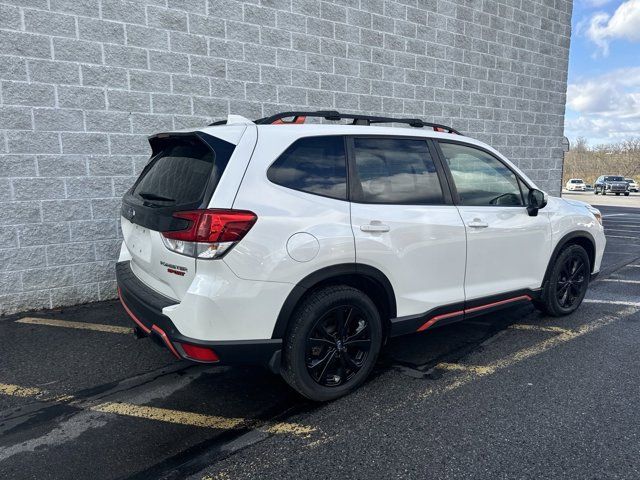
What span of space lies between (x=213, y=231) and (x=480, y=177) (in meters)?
2.43

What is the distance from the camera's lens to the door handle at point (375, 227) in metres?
3.15

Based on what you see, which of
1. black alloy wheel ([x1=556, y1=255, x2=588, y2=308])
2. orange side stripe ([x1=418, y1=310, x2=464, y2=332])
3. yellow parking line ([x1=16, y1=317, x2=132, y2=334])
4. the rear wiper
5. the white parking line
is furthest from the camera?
the white parking line

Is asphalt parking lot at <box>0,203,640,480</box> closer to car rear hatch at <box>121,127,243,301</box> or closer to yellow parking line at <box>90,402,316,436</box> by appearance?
yellow parking line at <box>90,402,316,436</box>

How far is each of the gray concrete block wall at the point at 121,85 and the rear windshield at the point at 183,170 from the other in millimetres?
1997

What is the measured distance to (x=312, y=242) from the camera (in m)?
2.92

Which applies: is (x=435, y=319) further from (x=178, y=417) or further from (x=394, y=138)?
(x=178, y=417)

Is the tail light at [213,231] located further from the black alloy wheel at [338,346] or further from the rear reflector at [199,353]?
the black alloy wheel at [338,346]

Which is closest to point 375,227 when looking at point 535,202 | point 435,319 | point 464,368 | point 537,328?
point 435,319

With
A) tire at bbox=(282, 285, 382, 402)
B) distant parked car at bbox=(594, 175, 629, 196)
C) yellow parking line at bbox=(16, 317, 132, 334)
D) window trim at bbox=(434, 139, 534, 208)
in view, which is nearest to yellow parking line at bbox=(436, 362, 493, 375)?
tire at bbox=(282, 285, 382, 402)

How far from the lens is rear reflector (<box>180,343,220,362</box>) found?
2.73m

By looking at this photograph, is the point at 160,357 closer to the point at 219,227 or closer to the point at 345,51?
the point at 219,227

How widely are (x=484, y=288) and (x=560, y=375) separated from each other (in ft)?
2.74

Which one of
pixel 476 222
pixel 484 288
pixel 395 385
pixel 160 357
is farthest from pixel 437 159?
pixel 160 357

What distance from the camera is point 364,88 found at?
7.21 meters
